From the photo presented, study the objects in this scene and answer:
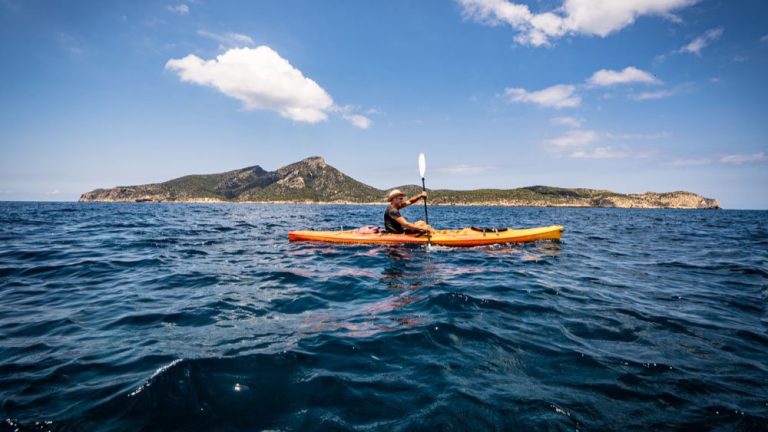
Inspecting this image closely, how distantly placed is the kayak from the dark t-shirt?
34 cm

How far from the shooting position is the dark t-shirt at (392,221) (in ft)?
42.9

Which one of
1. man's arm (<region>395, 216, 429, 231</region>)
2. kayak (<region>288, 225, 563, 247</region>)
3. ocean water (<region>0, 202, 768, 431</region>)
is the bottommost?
ocean water (<region>0, 202, 768, 431</region>)

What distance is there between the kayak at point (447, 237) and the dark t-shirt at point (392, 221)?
342 millimetres

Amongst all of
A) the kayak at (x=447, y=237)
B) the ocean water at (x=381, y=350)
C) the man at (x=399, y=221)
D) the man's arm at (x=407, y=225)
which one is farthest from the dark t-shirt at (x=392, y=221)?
the ocean water at (x=381, y=350)

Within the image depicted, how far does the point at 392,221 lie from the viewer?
13305 mm

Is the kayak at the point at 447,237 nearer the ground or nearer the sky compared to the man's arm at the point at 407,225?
nearer the ground

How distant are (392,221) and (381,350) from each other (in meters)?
9.28

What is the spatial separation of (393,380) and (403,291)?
3.56 meters

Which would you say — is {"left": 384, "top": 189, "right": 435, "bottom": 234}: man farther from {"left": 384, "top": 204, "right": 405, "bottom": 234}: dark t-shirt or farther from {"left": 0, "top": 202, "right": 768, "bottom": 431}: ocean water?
{"left": 0, "top": 202, "right": 768, "bottom": 431}: ocean water

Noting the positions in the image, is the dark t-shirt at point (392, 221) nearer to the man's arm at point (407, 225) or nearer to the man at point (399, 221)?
the man at point (399, 221)

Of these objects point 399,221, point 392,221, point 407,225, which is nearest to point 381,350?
point 407,225

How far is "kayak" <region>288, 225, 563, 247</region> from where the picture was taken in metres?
12.7

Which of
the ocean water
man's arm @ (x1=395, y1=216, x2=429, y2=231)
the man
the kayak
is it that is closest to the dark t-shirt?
the man

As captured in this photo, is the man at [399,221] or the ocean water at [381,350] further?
the man at [399,221]
